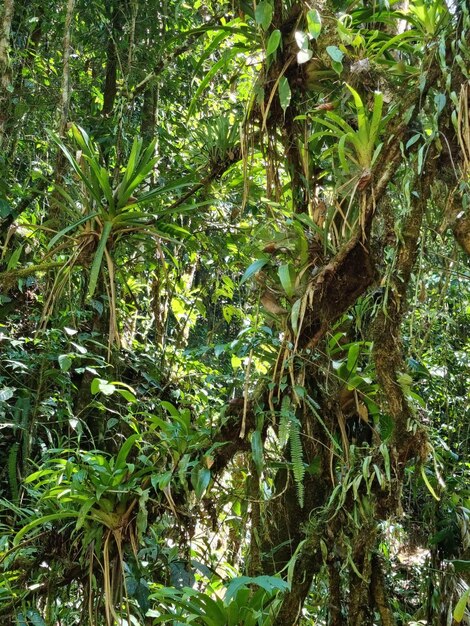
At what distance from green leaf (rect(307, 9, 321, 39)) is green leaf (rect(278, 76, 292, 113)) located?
16cm

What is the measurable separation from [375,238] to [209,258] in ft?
4.17

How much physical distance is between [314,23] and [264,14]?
0.18 metres

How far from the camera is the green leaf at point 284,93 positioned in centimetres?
183

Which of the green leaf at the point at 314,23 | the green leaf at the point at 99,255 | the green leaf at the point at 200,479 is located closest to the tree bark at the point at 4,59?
the green leaf at the point at 99,255

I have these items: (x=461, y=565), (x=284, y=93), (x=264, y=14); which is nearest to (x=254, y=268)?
(x=284, y=93)

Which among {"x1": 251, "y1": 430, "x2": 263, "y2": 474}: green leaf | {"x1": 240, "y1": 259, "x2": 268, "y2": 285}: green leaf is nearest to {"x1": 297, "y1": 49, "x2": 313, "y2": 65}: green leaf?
{"x1": 240, "y1": 259, "x2": 268, "y2": 285}: green leaf

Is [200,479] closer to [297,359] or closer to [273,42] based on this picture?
[297,359]

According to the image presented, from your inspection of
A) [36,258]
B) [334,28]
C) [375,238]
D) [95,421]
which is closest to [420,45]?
[334,28]

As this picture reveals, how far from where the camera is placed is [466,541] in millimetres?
1877

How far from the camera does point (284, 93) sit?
6.05ft

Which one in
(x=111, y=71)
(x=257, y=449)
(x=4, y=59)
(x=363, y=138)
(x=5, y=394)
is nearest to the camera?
(x=363, y=138)

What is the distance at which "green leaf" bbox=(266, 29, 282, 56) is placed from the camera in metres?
1.80

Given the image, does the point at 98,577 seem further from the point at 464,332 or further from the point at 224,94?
the point at 224,94

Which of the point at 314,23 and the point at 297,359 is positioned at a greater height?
the point at 314,23
